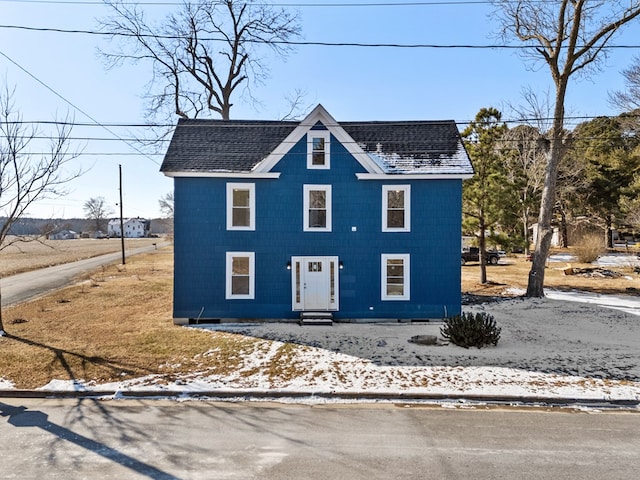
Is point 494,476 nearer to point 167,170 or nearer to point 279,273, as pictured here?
point 279,273

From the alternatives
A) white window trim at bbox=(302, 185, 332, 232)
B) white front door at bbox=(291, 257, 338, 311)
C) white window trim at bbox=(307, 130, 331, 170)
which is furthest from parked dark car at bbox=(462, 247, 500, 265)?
white window trim at bbox=(307, 130, 331, 170)

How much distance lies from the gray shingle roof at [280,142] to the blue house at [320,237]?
0.47 feet

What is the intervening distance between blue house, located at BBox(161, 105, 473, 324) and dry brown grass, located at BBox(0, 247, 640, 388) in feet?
7.96

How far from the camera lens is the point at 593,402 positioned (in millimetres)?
8094

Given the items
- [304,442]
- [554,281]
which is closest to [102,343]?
[304,442]

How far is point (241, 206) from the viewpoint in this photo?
588 inches

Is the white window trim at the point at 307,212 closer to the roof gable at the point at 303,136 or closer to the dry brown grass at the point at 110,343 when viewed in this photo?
the roof gable at the point at 303,136

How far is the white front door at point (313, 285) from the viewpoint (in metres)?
14.9

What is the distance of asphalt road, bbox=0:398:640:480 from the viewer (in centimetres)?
561

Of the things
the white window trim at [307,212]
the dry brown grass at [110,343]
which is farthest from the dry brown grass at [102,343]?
the white window trim at [307,212]

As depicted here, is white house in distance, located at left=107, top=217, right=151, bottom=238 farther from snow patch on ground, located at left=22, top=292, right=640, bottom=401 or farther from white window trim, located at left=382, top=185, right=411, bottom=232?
snow patch on ground, located at left=22, top=292, right=640, bottom=401

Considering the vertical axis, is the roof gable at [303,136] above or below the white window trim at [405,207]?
above

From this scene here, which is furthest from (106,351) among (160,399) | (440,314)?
(440,314)

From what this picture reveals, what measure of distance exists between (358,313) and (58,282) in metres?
21.0
